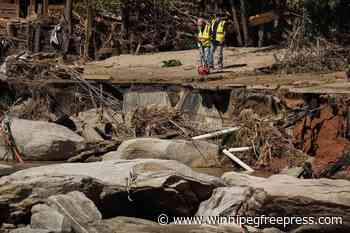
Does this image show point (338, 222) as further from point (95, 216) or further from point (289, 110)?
point (289, 110)

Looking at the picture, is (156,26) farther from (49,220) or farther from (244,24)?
(49,220)

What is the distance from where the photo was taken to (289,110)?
20.5m

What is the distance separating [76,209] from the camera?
13.5 m

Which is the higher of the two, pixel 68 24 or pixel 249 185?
pixel 68 24

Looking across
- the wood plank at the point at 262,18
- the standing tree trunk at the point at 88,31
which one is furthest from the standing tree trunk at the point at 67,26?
the wood plank at the point at 262,18

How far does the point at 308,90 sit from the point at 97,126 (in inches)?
254

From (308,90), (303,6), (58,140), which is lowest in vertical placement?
(58,140)

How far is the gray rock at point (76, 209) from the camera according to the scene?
13.2m

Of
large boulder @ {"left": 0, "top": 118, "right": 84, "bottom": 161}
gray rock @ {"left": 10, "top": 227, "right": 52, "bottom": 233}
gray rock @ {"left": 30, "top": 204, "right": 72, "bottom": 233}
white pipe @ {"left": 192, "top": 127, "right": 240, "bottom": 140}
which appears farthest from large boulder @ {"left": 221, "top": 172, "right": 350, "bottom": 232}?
large boulder @ {"left": 0, "top": 118, "right": 84, "bottom": 161}

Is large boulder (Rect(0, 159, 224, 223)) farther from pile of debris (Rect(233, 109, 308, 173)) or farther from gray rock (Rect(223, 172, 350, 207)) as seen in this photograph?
pile of debris (Rect(233, 109, 308, 173))

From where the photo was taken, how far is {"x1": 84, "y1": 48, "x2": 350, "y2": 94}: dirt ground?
71.7 ft

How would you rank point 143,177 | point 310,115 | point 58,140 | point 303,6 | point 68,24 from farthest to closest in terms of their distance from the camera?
point 68,24 < point 303,6 < point 58,140 < point 310,115 < point 143,177

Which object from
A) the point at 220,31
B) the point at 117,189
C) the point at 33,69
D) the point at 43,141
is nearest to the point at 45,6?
the point at 33,69

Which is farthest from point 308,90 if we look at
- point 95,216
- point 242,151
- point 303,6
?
point 95,216
